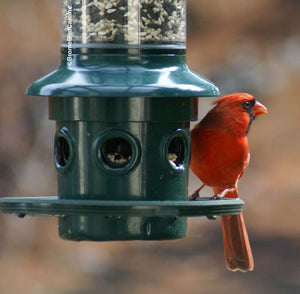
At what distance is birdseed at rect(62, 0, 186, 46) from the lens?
5.42m

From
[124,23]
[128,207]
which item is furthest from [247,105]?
[128,207]

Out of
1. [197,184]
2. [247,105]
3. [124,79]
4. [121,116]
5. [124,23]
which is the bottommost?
[197,184]

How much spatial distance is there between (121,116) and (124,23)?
415 millimetres

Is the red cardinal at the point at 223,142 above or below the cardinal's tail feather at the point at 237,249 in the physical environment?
above

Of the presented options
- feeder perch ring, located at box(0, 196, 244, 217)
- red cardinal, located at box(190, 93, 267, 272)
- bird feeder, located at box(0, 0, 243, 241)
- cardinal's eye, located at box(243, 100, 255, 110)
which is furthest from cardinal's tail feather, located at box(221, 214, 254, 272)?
feeder perch ring, located at box(0, 196, 244, 217)

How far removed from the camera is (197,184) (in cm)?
1113

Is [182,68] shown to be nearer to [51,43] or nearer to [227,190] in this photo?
[227,190]

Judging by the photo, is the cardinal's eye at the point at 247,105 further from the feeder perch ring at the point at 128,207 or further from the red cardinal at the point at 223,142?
A: the feeder perch ring at the point at 128,207

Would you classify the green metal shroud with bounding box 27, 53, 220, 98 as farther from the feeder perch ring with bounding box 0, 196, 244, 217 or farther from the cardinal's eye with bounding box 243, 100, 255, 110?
the cardinal's eye with bounding box 243, 100, 255, 110

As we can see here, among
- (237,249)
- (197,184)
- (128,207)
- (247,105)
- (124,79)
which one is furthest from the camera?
(197,184)

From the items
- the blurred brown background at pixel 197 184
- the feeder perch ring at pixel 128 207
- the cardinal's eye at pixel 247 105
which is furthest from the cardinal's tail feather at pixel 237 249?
the blurred brown background at pixel 197 184

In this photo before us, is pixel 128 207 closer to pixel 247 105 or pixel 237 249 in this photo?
pixel 247 105

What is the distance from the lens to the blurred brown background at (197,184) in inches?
436

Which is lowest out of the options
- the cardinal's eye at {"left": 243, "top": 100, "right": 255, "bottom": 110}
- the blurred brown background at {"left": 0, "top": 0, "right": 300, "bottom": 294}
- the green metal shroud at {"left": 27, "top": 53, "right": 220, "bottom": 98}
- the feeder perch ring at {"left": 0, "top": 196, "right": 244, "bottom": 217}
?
the blurred brown background at {"left": 0, "top": 0, "right": 300, "bottom": 294}
